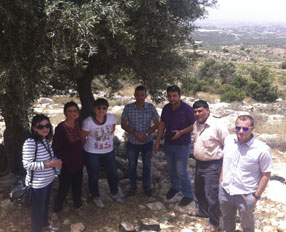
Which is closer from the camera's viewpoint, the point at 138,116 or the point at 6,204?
the point at 6,204

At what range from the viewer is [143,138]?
5.74 m

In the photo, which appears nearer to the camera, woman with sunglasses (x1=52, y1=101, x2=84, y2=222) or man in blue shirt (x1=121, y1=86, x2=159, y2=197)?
woman with sunglasses (x1=52, y1=101, x2=84, y2=222)

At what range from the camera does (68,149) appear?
491cm

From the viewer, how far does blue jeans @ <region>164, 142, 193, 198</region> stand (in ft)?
18.5

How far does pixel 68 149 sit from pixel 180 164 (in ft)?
7.11

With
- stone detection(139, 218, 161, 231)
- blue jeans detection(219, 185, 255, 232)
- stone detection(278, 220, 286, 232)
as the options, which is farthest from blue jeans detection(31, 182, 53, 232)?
stone detection(278, 220, 286, 232)

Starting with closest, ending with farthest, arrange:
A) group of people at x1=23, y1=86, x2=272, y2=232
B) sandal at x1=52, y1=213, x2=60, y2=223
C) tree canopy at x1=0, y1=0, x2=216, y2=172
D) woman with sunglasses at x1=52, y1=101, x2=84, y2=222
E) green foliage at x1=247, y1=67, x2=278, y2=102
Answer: group of people at x1=23, y1=86, x2=272, y2=232
tree canopy at x1=0, y1=0, x2=216, y2=172
woman with sunglasses at x1=52, y1=101, x2=84, y2=222
sandal at x1=52, y1=213, x2=60, y2=223
green foliage at x1=247, y1=67, x2=278, y2=102

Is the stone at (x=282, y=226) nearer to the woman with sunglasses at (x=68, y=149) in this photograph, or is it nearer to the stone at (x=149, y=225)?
the stone at (x=149, y=225)

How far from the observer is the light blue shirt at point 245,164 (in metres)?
3.99

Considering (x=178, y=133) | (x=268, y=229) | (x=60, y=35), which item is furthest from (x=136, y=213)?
(x=60, y=35)

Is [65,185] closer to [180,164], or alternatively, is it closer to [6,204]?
[6,204]

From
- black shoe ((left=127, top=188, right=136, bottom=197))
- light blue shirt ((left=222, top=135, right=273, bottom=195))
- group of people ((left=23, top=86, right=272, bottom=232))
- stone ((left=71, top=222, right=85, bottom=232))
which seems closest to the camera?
light blue shirt ((left=222, top=135, right=273, bottom=195))

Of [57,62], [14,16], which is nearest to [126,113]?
[57,62]

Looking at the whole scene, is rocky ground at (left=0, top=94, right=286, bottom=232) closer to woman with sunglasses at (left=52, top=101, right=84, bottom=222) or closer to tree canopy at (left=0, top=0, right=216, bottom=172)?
woman with sunglasses at (left=52, top=101, right=84, bottom=222)
